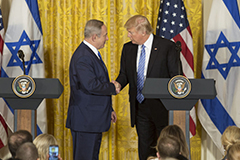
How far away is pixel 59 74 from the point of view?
4.97 metres

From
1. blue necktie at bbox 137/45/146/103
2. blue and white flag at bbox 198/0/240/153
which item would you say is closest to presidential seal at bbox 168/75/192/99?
blue necktie at bbox 137/45/146/103

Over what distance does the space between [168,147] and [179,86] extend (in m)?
0.89

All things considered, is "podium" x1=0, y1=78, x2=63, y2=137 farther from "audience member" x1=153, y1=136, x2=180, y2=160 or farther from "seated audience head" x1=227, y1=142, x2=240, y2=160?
"seated audience head" x1=227, y1=142, x2=240, y2=160

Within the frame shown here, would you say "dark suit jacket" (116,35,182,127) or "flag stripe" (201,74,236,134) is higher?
"dark suit jacket" (116,35,182,127)

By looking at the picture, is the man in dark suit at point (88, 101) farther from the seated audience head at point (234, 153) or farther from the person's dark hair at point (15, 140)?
the seated audience head at point (234, 153)

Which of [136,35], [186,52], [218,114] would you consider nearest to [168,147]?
[136,35]

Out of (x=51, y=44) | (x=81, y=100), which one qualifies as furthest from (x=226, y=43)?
(x=51, y=44)

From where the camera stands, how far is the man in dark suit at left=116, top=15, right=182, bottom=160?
360cm

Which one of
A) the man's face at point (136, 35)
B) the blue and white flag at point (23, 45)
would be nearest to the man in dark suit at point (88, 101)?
the man's face at point (136, 35)

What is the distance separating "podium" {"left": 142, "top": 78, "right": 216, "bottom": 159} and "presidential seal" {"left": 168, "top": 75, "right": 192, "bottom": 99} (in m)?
0.03

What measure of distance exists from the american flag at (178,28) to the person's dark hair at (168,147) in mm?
2504

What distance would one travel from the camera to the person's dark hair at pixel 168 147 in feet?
7.04

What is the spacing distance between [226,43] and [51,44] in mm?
2451

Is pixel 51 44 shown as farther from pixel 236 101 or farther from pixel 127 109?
pixel 236 101
